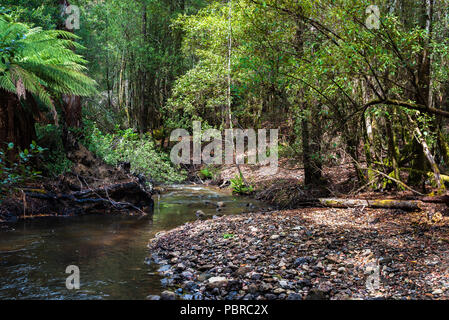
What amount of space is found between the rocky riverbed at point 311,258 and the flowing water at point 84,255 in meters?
0.38

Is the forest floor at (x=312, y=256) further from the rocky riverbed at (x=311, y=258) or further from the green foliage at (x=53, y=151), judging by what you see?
the green foliage at (x=53, y=151)

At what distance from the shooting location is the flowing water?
153 inches

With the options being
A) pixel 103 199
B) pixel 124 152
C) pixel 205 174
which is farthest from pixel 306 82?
pixel 205 174

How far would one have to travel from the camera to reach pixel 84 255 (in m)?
5.12

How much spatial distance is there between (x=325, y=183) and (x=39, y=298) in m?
7.11

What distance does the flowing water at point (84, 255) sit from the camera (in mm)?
3875

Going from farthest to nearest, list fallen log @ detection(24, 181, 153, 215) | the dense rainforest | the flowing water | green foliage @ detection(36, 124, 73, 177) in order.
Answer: green foliage @ detection(36, 124, 73, 177)
fallen log @ detection(24, 181, 153, 215)
the dense rainforest
the flowing water

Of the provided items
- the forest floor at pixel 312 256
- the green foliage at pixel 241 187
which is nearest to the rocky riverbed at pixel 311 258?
the forest floor at pixel 312 256

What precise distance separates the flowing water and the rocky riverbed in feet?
1.25

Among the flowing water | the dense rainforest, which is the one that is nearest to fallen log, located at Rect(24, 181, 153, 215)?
the dense rainforest

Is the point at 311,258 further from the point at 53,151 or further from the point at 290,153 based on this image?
the point at 53,151

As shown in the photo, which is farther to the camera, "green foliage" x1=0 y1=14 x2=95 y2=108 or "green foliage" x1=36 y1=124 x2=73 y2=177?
"green foliage" x1=36 y1=124 x2=73 y2=177

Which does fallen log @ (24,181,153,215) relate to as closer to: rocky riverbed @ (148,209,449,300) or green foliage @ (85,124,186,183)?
green foliage @ (85,124,186,183)

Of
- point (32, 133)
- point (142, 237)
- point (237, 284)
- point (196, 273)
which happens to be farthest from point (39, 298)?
point (32, 133)
